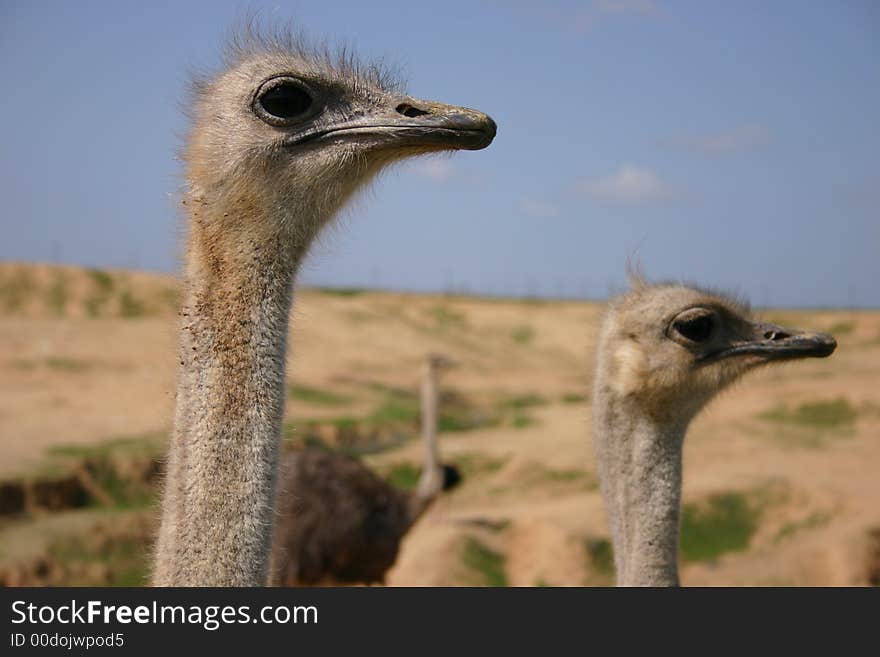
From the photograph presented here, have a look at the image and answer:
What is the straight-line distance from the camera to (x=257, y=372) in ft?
9.00

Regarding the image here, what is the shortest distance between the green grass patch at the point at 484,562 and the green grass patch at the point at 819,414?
22.9ft

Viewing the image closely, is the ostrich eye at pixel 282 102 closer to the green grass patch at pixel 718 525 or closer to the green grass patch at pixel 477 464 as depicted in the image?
the green grass patch at pixel 718 525

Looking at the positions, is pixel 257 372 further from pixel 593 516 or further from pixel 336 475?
pixel 593 516

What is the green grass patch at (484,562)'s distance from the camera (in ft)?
30.9

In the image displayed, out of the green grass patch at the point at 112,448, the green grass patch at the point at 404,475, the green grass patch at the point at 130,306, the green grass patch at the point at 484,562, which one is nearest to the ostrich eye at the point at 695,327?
the green grass patch at the point at 484,562

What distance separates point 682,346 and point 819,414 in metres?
11.6

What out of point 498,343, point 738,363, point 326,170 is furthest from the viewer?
point 498,343

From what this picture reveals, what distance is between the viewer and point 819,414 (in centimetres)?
1525

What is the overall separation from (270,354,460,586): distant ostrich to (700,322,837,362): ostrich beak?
5.42 meters

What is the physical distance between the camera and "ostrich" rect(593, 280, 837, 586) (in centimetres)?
431

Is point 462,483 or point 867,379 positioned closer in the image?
point 462,483

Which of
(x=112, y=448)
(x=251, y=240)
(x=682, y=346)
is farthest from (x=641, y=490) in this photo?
(x=112, y=448)

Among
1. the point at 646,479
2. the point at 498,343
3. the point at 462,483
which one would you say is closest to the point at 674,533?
the point at 646,479

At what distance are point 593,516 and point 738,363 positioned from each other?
239 inches
